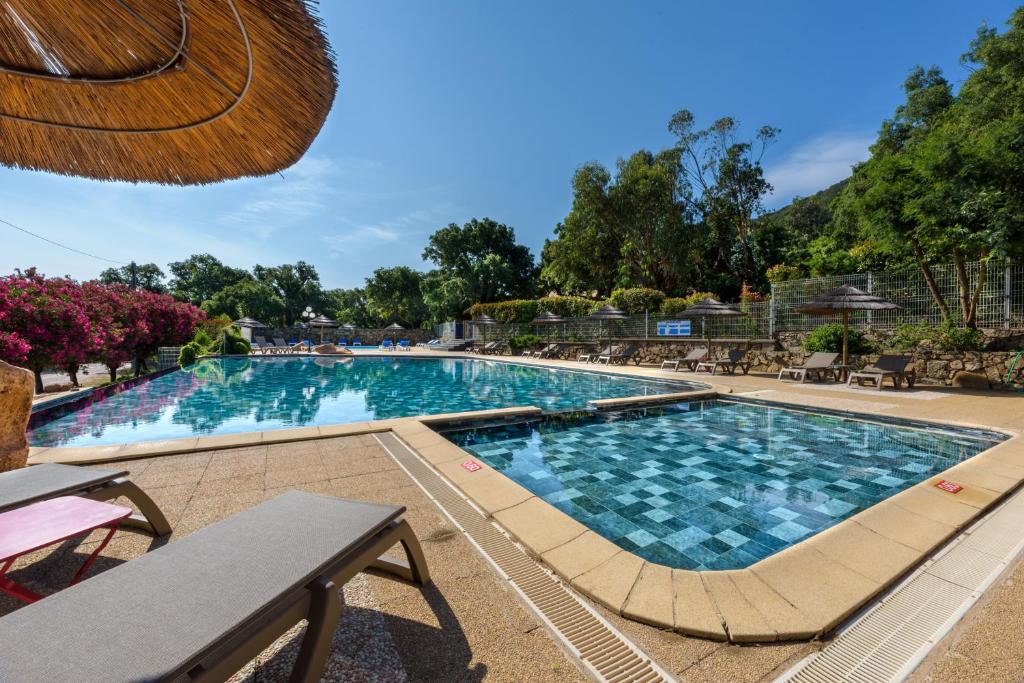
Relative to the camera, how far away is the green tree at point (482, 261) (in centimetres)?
3269

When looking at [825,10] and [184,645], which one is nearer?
[184,645]

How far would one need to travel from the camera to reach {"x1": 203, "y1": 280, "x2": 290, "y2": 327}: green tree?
39.6m

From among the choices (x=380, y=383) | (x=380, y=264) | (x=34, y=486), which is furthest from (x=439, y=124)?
(x=380, y=264)

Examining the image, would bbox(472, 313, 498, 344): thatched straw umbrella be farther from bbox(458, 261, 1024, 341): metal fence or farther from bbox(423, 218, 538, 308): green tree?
bbox(458, 261, 1024, 341): metal fence

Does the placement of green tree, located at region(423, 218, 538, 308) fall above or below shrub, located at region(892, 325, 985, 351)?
above

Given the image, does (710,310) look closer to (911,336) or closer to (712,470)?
(911,336)

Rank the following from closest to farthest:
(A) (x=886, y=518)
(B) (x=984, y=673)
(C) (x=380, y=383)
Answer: (B) (x=984, y=673), (A) (x=886, y=518), (C) (x=380, y=383)

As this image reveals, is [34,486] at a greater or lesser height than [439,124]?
lesser

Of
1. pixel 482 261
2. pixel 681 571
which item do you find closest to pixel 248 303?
pixel 482 261

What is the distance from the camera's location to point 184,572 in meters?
1.38

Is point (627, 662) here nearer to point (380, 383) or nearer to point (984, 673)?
point (984, 673)

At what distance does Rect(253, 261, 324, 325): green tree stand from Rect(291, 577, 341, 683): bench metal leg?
4975cm

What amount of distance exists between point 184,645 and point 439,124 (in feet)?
52.8

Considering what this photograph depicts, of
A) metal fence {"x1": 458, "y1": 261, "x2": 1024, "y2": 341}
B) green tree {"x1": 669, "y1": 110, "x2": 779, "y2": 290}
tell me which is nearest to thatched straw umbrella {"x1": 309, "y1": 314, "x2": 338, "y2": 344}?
metal fence {"x1": 458, "y1": 261, "x2": 1024, "y2": 341}
